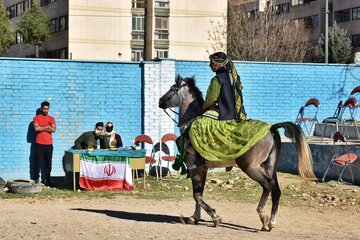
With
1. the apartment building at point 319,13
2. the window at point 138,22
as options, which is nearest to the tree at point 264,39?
the apartment building at point 319,13

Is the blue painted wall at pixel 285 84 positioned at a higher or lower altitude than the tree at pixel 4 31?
lower

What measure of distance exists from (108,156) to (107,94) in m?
A: 3.00

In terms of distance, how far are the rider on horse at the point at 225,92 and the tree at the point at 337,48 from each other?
4319 cm

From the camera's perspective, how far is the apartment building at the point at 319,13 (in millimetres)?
59725

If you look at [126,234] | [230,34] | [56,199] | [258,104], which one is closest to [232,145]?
[126,234]

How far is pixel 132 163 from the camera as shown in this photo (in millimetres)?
17094

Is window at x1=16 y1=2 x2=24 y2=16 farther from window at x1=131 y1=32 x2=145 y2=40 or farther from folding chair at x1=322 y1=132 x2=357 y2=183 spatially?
folding chair at x1=322 y1=132 x2=357 y2=183

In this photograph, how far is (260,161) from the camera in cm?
1128

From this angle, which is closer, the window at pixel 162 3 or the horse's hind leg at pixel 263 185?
the horse's hind leg at pixel 263 185

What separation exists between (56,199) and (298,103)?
31.0ft

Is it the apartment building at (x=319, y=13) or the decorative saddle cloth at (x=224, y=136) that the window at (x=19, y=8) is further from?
the decorative saddle cloth at (x=224, y=136)

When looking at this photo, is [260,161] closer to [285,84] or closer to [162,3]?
[285,84]

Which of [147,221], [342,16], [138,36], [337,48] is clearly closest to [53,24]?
[138,36]

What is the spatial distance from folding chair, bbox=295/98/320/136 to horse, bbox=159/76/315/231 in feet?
33.9
